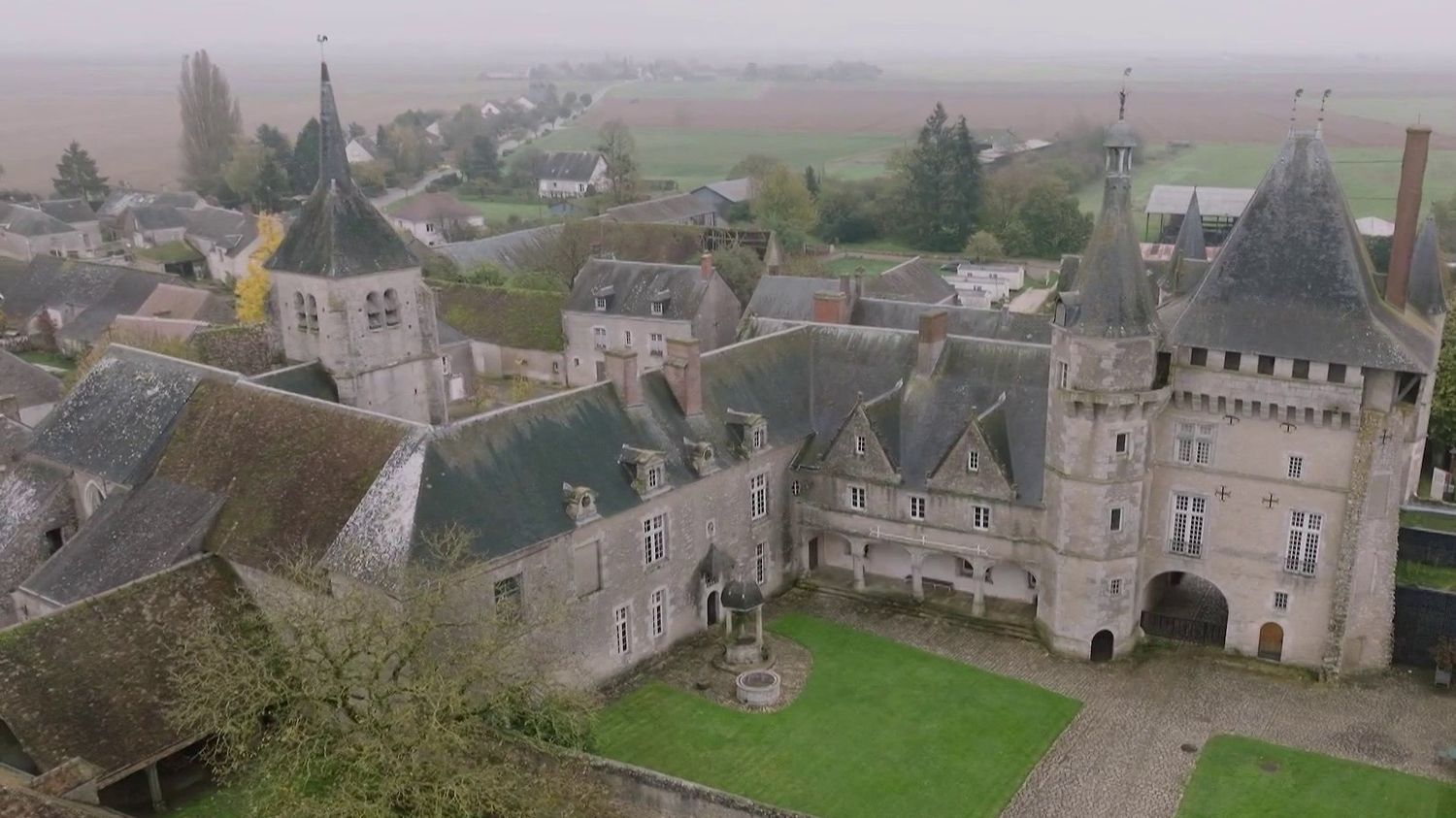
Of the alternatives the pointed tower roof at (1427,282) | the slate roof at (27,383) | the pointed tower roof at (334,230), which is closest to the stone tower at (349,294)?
the pointed tower roof at (334,230)

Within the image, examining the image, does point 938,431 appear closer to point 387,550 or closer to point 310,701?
point 387,550

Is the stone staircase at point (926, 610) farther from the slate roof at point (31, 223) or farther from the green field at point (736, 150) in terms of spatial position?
the slate roof at point (31, 223)

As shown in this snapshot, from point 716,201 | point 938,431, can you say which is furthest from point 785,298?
point 716,201

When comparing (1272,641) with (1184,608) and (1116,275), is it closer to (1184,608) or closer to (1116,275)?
(1184,608)

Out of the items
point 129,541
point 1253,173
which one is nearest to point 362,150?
point 1253,173

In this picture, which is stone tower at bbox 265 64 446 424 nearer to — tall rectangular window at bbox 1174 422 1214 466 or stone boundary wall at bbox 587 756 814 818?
stone boundary wall at bbox 587 756 814 818

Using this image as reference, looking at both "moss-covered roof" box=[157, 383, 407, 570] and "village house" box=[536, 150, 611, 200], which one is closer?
"moss-covered roof" box=[157, 383, 407, 570]

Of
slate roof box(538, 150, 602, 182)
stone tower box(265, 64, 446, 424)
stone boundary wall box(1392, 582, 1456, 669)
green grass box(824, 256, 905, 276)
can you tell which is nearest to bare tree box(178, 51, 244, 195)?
slate roof box(538, 150, 602, 182)
